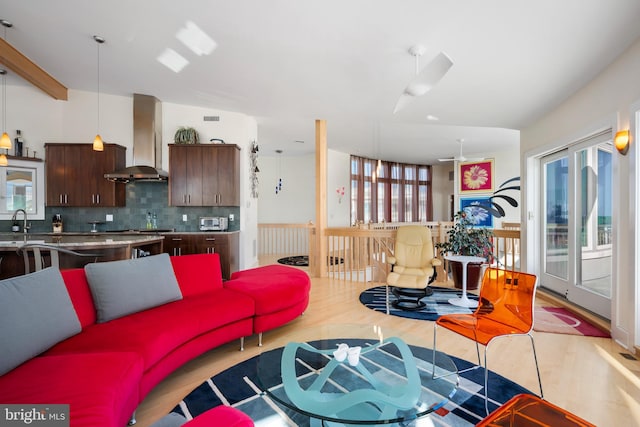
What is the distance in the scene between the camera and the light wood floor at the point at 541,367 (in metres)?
2.03

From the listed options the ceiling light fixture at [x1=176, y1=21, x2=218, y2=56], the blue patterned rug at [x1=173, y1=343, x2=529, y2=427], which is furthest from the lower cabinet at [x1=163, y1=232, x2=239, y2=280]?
the blue patterned rug at [x1=173, y1=343, x2=529, y2=427]

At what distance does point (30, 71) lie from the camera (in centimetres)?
453

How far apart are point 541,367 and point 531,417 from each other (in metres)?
1.64

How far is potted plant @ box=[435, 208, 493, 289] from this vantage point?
4.72 meters

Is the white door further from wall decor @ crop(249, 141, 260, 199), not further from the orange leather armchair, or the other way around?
wall decor @ crop(249, 141, 260, 199)

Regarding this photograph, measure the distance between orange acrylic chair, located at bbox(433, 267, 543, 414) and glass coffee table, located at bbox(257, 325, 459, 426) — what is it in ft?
1.01

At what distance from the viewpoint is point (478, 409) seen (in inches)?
78.3

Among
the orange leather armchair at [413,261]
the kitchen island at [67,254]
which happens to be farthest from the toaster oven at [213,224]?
the orange leather armchair at [413,261]

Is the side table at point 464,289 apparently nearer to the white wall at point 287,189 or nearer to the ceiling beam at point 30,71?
the white wall at point 287,189

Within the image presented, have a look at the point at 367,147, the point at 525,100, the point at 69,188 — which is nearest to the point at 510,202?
the point at 367,147

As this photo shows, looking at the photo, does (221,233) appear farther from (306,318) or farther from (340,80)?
(340,80)

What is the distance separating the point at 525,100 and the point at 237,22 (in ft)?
12.3

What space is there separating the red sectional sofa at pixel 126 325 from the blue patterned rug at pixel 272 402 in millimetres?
286

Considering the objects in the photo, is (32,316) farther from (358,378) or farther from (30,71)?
(30,71)
